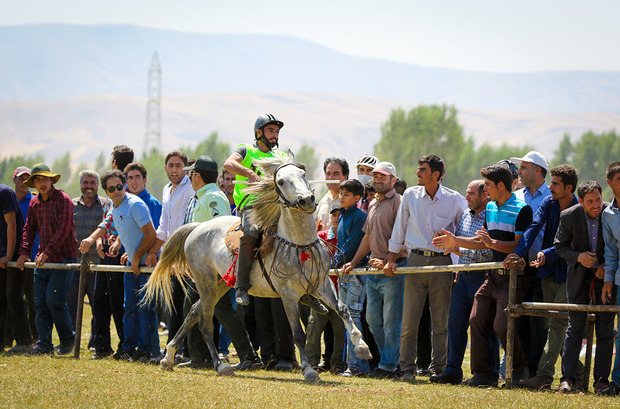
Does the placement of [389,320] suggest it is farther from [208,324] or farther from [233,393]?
[233,393]

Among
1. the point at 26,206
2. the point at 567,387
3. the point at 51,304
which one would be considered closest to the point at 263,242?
the point at 567,387

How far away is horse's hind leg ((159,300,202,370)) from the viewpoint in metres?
10.4

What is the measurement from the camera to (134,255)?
11586 mm

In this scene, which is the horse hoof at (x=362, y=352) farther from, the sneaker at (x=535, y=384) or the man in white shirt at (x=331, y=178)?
the man in white shirt at (x=331, y=178)

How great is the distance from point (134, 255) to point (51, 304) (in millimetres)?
1799

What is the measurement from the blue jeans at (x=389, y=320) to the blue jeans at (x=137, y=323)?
3281 millimetres

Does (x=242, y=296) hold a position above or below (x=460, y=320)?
above

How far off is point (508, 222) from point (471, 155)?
128 metres

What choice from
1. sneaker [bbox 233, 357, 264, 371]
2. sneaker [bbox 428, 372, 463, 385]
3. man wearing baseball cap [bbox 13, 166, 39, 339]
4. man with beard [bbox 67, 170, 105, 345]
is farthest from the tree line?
sneaker [bbox 428, 372, 463, 385]

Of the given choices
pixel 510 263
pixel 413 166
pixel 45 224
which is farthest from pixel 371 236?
pixel 413 166

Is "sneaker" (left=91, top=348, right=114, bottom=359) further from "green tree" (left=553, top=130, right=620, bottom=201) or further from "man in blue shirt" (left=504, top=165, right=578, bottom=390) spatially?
"green tree" (left=553, top=130, right=620, bottom=201)

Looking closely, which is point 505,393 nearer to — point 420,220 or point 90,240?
point 420,220

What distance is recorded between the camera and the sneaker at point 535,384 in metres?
8.80

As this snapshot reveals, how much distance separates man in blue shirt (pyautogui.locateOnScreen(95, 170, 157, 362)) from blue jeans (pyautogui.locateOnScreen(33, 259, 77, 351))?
1.25 m
